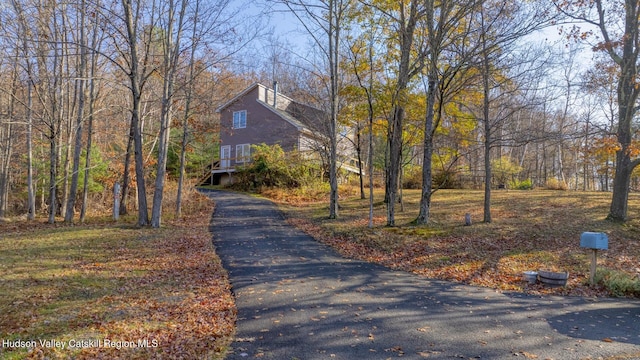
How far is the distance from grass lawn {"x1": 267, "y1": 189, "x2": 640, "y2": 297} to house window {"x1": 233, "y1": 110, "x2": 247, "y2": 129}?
1675 centimetres

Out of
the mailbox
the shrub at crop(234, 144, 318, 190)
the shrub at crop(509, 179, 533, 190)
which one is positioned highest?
the shrub at crop(234, 144, 318, 190)

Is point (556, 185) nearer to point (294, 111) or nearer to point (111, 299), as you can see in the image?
point (294, 111)

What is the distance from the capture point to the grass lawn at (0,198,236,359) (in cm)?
440

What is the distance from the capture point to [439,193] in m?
22.7

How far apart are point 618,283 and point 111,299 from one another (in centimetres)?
970

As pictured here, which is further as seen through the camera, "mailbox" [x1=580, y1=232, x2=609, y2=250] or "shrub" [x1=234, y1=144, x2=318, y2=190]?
"shrub" [x1=234, y1=144, x2=318, y2=190]

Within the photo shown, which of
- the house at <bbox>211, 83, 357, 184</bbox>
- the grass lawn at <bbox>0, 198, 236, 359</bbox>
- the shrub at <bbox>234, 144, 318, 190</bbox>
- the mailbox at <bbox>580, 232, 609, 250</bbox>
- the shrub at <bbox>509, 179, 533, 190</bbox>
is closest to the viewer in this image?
the grass lawn at <bbox>0, 198, 236, 359</bbox>

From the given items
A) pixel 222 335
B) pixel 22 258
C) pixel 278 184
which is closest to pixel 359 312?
pixel 222 335

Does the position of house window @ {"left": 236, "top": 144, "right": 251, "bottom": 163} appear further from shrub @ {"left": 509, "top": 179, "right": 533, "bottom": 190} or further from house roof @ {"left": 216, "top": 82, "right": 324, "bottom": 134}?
shrub @ {"left": 509, "top": 179, "right": 533, "bottom": 190}

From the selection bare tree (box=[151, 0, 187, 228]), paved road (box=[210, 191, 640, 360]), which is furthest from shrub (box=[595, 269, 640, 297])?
A: bare tree (box=[151, 0, 187, 228])

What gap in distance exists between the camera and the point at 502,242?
1127cm

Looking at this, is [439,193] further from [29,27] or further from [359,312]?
[29,27]

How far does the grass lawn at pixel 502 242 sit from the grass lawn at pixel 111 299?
482 centimetres

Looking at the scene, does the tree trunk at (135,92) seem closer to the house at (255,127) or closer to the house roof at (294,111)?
the house roof at (294,111)
